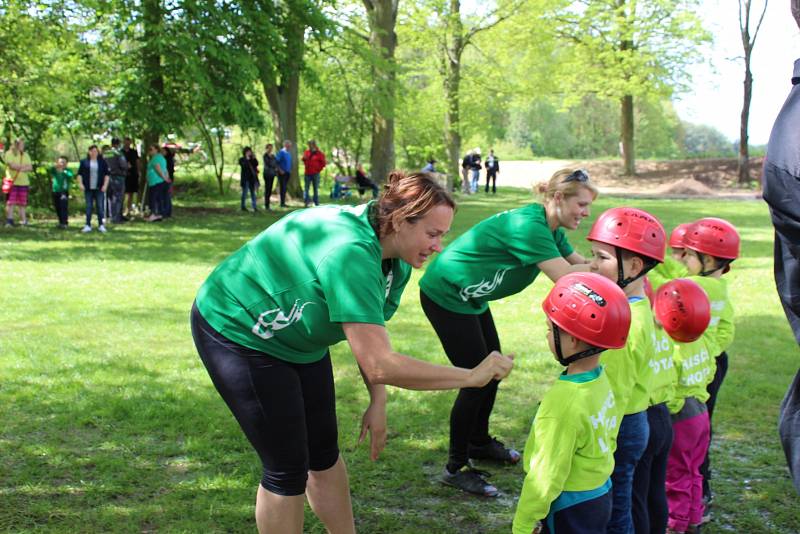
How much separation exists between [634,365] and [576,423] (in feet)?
2.14

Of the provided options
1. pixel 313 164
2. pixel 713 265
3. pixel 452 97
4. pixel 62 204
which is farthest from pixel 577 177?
pixel 452 97

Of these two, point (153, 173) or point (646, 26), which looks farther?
point (646, 26)

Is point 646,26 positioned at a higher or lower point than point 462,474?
higher

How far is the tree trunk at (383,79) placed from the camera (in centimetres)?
2339

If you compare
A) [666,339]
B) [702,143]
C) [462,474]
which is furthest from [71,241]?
[702,143]

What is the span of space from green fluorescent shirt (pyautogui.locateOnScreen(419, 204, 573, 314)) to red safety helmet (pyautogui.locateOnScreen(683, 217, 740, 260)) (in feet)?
2.48

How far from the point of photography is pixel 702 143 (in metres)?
76.4

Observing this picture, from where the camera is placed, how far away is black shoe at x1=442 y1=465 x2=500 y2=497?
4898mm

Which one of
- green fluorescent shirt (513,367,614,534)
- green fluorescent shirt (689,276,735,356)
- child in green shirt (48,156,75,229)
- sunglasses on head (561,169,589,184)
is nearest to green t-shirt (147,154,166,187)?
child in green shirt (48,156,75,229)

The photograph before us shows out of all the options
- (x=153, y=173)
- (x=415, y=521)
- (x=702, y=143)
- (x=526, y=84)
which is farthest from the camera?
(x=702, y=143)

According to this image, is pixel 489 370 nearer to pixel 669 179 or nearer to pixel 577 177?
pixel 577 177

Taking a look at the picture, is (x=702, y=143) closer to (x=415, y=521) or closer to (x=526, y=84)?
(x=526, y=84)

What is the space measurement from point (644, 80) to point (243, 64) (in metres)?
24.1

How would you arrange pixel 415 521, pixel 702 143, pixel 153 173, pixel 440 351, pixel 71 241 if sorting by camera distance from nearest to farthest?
pixel 415 521 < pixel 440 351 < pixel 71 241 < pixel 153 173 < pixel 702 143
